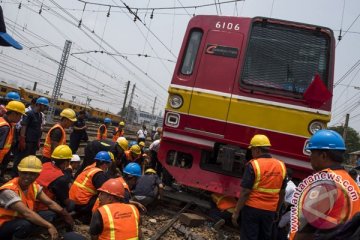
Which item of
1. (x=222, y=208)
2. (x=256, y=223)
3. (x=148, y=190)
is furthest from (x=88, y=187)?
(x=256, y=223)

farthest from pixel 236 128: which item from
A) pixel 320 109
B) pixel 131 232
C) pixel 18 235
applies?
pixel 18 235

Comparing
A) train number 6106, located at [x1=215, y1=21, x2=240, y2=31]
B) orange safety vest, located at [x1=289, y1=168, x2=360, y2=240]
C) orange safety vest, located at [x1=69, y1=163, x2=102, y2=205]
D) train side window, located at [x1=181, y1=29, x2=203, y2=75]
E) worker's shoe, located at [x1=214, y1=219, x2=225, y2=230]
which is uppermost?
train number 6106, located at [x1=215, y1=21, x2=240, y2=31]

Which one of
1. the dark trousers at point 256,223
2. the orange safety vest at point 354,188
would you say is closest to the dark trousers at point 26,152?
the dark trousers at point 256,223

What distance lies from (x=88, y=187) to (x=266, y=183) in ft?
8.60

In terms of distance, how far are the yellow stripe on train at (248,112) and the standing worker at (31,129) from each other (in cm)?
Result: 294

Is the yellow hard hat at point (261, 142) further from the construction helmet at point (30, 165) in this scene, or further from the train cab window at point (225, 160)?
the construction helmet at point (30, 165)

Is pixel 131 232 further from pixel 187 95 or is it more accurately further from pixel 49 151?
pixel 49 151

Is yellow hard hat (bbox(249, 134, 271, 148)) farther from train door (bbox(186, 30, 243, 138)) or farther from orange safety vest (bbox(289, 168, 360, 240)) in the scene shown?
orange safety vest (bbox(289, 168, 360, 240))

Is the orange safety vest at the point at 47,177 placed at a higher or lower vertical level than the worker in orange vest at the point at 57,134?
lower

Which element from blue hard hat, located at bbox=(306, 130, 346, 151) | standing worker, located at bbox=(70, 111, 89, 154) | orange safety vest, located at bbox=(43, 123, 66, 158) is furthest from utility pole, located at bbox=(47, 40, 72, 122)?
blue hard hat, located at bbox=(306, 130, 346, 151)

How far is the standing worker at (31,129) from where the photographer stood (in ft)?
25.2

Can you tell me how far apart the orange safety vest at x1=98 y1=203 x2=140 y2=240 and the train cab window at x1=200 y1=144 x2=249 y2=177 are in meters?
2.67

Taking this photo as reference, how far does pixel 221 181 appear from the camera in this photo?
20.8 ft

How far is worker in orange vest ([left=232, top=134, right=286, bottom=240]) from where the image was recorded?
4.78 meters
